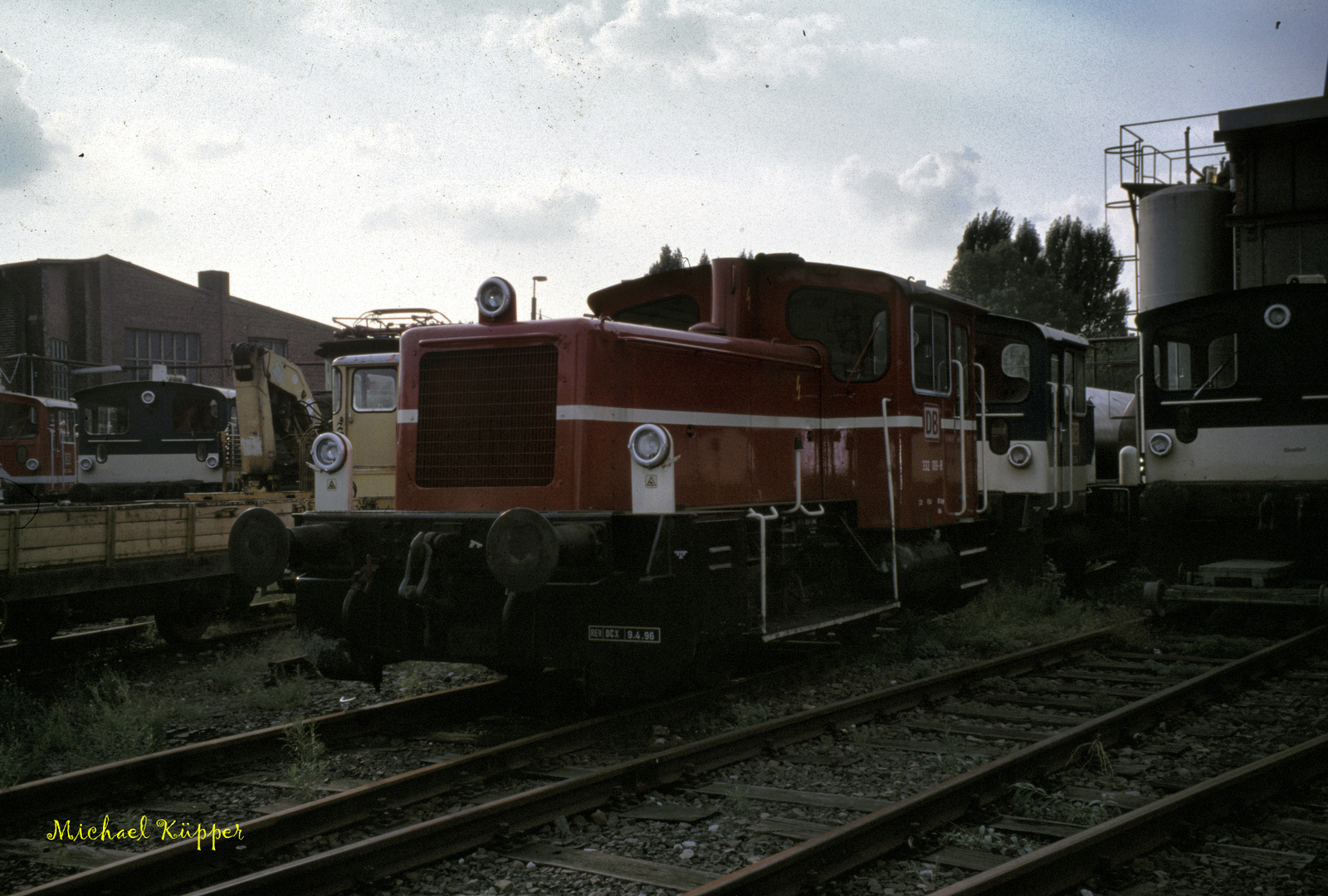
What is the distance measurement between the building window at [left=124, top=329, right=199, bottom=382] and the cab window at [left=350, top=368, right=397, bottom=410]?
24821mm

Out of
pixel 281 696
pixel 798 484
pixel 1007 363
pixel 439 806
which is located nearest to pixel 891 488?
Answer: pixel 798 484

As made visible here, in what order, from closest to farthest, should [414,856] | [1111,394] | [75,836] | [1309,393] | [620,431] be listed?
[414,856] → [75,836] → [620,431] → [1309,393] → [1111,394]

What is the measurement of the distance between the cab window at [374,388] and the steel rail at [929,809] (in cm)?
972

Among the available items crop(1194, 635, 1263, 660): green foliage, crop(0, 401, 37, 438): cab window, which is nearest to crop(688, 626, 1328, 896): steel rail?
crop(1194, 635, 1263, 660): green foliage

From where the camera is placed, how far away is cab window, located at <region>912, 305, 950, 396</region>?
740 cm

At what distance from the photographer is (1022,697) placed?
6.49 metres

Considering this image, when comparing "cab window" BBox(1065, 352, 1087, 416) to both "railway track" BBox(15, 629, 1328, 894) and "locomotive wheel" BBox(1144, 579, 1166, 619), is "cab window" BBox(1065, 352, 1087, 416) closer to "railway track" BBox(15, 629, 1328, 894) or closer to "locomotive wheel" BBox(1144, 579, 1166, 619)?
"locomotive wheel" BBox(1144, 579, 1166, 619)

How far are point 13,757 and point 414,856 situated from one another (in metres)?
2.81

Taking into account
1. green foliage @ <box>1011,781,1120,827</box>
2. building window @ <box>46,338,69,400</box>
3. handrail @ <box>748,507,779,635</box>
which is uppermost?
building window @ <box>46,338,69,400</box>

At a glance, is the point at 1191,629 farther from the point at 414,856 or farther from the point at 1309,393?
the point at 414,856

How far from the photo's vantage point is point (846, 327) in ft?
24.0

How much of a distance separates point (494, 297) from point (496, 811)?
294cm

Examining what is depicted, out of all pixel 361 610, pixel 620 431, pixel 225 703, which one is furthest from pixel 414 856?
pixel 225 703

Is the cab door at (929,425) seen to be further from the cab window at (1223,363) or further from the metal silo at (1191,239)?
the metal silo at (1191,239)
